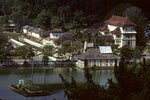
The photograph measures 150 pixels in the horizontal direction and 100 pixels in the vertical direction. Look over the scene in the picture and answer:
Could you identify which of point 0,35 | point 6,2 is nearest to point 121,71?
point 0,35

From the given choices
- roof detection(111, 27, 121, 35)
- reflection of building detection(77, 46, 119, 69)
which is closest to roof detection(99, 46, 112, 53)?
reflection of building detection(77, 46, 119, 69)

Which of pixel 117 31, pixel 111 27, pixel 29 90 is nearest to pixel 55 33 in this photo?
pixel 111 27

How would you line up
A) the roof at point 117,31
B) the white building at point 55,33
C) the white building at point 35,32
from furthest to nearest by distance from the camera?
the white building at point 35,32, the white building at point 55,33, the roof at point 117,31

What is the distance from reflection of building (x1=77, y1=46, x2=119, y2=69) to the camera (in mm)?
49594

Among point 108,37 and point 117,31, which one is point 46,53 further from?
point 117,31

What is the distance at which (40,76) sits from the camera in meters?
44.1

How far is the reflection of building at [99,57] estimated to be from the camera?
49594mm

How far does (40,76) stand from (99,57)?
811 cm

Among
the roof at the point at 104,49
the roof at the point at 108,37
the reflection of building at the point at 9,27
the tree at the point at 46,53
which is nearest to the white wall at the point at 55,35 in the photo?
the roof at the point at 108,37

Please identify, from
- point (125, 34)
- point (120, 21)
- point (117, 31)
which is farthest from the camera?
point (120, 21)

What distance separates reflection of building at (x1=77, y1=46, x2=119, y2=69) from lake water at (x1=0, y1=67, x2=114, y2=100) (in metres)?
1.49

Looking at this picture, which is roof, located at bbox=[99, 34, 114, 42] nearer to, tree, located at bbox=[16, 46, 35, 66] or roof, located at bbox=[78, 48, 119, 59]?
roof, located at bbox=[78, 48, 119, 59]

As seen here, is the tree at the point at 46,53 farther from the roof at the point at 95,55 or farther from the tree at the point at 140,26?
the tree at the point at 140,26

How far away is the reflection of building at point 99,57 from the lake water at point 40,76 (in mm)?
1494
